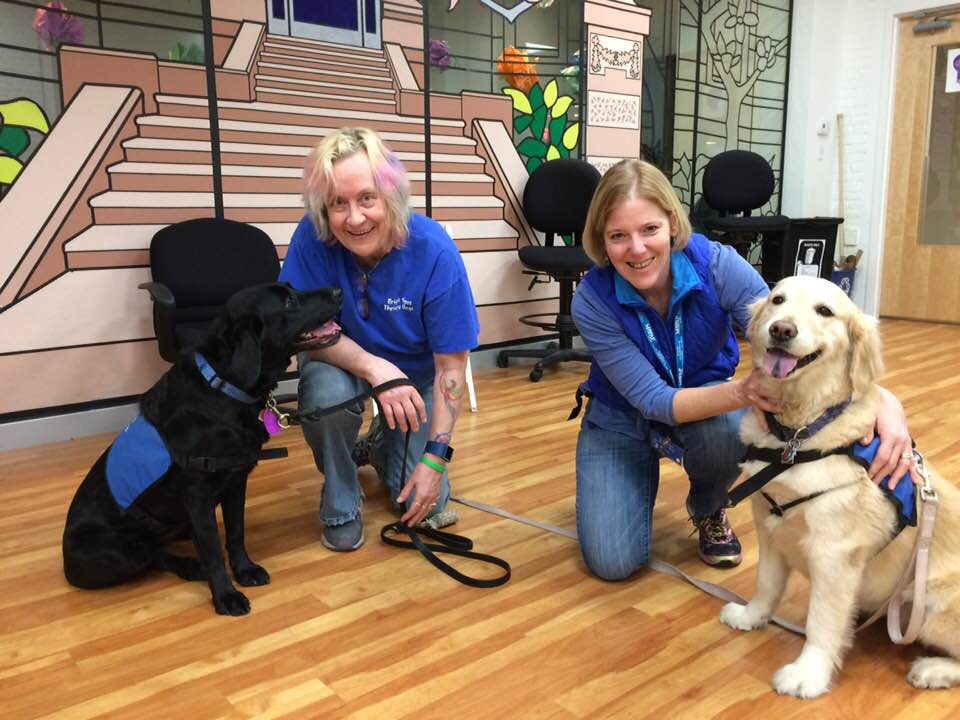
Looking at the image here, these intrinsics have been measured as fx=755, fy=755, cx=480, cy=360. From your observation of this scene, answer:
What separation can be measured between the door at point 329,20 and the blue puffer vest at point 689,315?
2338 millimetres

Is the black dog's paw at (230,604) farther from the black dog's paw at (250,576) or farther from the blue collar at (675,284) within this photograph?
the blue collar at (675,284)

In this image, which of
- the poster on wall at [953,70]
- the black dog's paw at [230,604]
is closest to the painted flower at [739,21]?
the poster on wall at [953,70]

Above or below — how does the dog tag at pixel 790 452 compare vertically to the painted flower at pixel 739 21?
below

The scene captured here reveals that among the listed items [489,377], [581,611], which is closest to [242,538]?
[581,611]

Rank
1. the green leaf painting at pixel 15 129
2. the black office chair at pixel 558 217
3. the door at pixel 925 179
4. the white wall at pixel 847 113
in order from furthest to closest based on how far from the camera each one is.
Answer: the white wall at pixel 847 113
the door at pixel 925 179
the black office chair at pixel 558 217
the green leaf painting at pixel 15 129

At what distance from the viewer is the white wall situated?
19.9 ft

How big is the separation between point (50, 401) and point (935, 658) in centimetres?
303

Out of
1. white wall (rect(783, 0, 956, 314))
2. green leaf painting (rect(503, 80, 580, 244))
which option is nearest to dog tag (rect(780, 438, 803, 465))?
green leaf painting (rect(503, 80, 580, 244))

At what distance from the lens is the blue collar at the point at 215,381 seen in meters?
1.62

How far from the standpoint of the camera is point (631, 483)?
73.2 inches

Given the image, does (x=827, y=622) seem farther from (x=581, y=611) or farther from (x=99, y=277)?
(x=99, y=277)

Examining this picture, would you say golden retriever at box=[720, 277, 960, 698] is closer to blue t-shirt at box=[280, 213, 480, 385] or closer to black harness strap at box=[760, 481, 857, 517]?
black harness strap at box=[760, 481, 857, 517]

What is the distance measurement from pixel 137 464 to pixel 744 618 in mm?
1325

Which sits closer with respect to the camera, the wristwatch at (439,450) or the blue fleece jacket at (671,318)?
the blue fleece jacket at (671,318)
